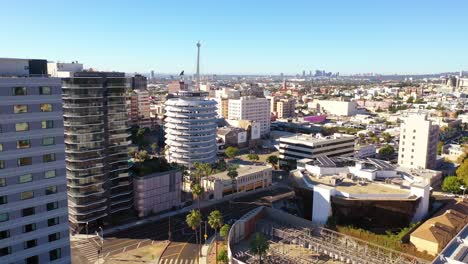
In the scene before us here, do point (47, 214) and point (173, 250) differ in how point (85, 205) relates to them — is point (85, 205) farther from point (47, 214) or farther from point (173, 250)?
point (47, 214)

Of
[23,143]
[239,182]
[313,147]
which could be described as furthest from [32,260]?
[313,147]

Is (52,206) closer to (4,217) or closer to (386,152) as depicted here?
(4,217)

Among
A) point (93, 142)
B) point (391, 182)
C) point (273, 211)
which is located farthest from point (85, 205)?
point (391, 182)

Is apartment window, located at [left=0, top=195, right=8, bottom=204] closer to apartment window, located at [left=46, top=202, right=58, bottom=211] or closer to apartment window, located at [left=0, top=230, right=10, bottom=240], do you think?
apartment window, located at [left=0, top=230, right=10, bottom=240]

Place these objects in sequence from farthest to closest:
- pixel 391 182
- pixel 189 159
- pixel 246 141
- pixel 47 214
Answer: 1. pixel 246 141
2. pixel 189 159
3. pixel 391 182
4. pixel 47 214

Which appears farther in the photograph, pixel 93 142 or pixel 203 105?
pixel 203 105

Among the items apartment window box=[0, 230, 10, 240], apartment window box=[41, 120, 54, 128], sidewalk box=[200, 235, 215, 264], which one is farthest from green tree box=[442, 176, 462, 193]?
apartment window box=[0, 230, 10, 240]
